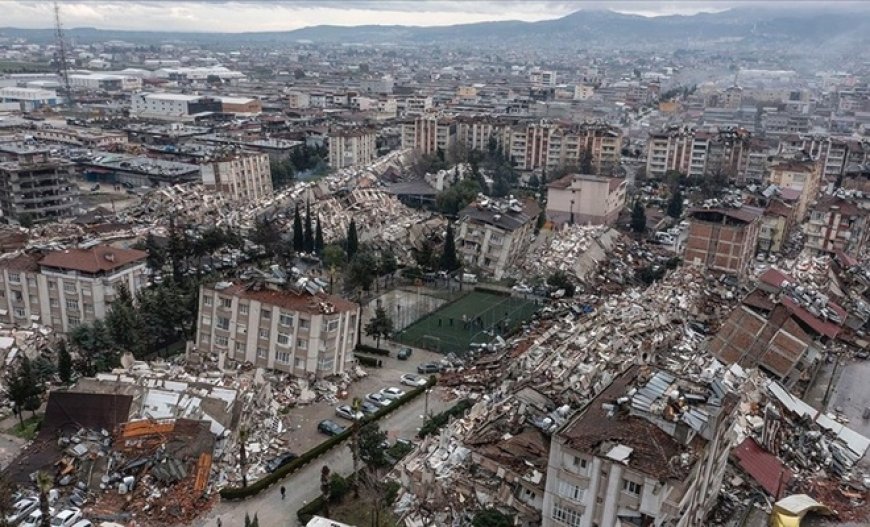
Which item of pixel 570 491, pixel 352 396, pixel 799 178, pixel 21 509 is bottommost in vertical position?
pixel 352 396

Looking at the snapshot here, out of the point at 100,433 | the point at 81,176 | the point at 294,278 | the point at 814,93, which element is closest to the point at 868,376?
the point at 294,278

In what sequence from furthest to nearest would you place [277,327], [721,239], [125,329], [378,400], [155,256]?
[721,239]
[155,256]
[125,329]
[277,327]
[378,400]

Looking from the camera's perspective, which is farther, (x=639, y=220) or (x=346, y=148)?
(x=346, y=148)

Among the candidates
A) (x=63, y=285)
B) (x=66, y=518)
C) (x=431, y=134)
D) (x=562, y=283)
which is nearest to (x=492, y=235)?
(x=562, y=283)

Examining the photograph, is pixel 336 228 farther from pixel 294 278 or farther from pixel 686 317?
pixel 686 317

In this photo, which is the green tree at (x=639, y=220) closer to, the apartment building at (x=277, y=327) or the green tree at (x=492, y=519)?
the apartment building at (x=277, y=327)

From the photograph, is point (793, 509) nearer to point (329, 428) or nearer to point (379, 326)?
point (329, 428)
